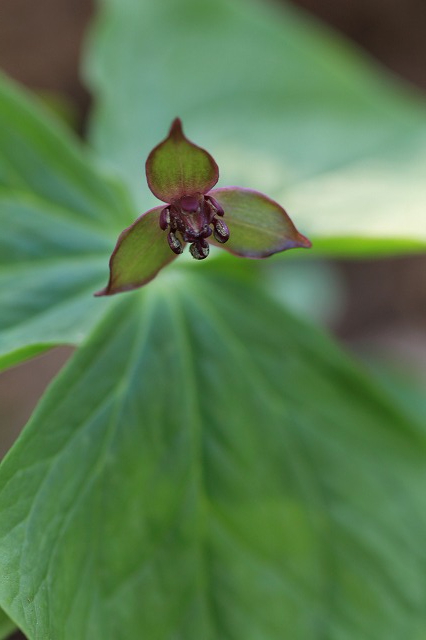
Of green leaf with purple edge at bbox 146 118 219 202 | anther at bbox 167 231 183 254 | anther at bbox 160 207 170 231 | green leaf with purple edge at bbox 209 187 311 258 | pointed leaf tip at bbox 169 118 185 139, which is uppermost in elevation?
pointed leaf tip at bbox 169 118 185 139

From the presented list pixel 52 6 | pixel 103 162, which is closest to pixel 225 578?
pixel 103 162

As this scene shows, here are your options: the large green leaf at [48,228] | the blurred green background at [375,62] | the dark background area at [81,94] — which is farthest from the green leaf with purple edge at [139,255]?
the dark background area at [81,94]

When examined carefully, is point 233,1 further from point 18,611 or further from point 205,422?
point 18,611

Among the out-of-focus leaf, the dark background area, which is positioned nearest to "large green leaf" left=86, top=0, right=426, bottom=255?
the out-of-focus leaf

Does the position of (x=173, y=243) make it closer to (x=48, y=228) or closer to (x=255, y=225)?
(x=255, y=225)

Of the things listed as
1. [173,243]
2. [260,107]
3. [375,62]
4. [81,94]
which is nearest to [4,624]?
[173,243]

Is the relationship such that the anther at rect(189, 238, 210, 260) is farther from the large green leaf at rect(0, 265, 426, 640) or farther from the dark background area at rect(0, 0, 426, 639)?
the dark background area at rect(0, 0, 426, 639)
